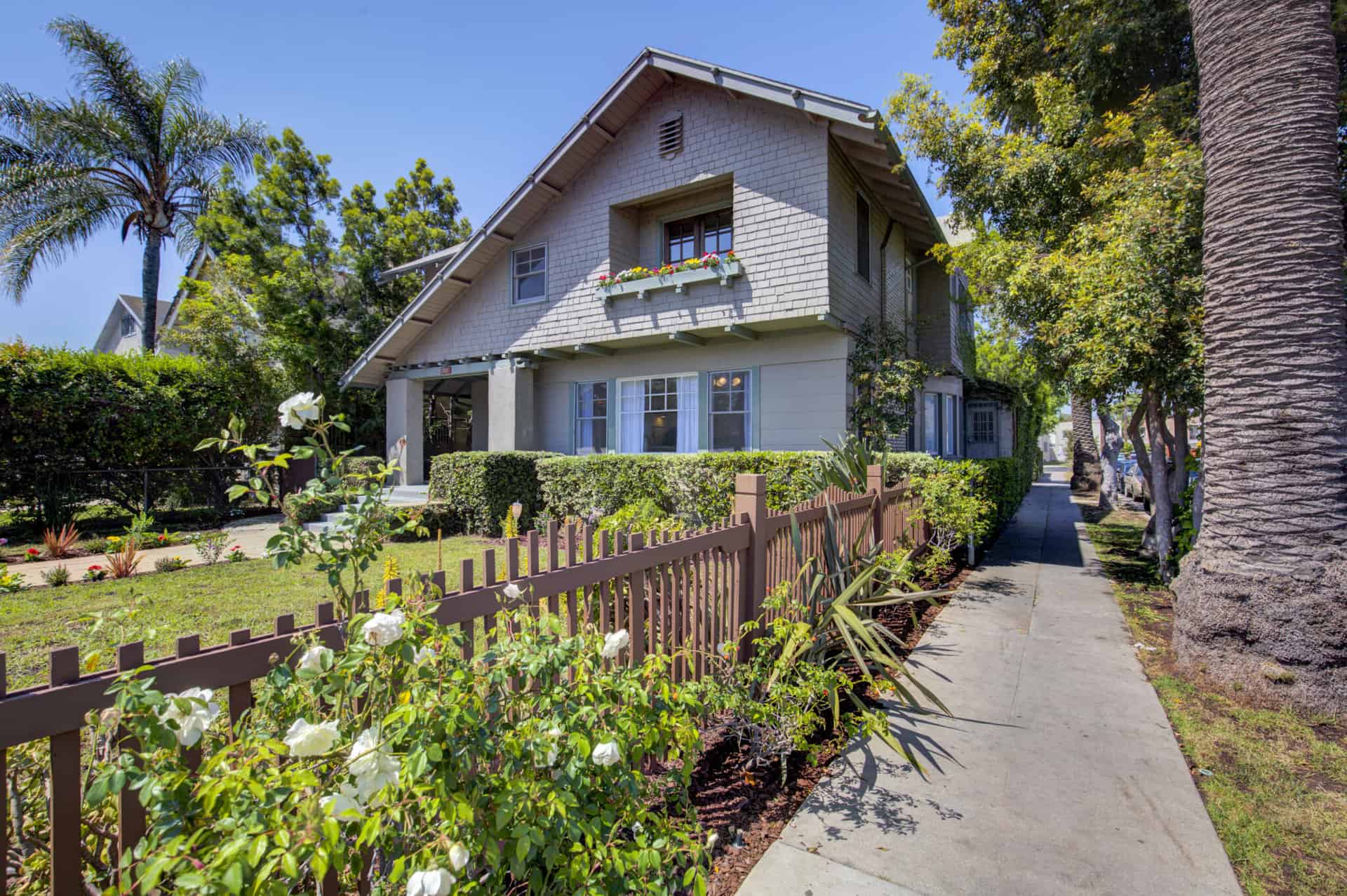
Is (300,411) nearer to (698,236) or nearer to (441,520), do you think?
(441,520)

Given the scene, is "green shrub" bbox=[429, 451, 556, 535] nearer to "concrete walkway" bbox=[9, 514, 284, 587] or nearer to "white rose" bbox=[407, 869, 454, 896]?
"concrete walkway" bbox=[9, 514, 284, 587]

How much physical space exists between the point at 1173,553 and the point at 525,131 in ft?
49.8

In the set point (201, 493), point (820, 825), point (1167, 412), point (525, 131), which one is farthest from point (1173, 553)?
point (201, 493)

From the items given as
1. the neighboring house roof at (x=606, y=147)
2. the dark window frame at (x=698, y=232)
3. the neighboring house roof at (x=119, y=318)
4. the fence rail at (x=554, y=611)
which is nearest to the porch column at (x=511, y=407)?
the neighboring house roof at (x=606, y=147)

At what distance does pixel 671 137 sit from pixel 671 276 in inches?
113

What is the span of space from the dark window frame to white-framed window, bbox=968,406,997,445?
1115 cm

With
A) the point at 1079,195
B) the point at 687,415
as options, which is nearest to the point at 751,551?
the point at 687,415

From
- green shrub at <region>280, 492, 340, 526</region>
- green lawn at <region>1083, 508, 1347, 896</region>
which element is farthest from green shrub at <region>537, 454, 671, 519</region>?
green shrub at <region>280, 492, 340, 526</region>

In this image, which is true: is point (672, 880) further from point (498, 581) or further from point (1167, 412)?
point (1167, 412)

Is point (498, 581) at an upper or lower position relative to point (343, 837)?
upper

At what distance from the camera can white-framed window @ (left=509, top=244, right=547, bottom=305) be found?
1286 centimetres

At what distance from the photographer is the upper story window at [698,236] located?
460 inches

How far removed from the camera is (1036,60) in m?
9.71

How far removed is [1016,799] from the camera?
120 inches
